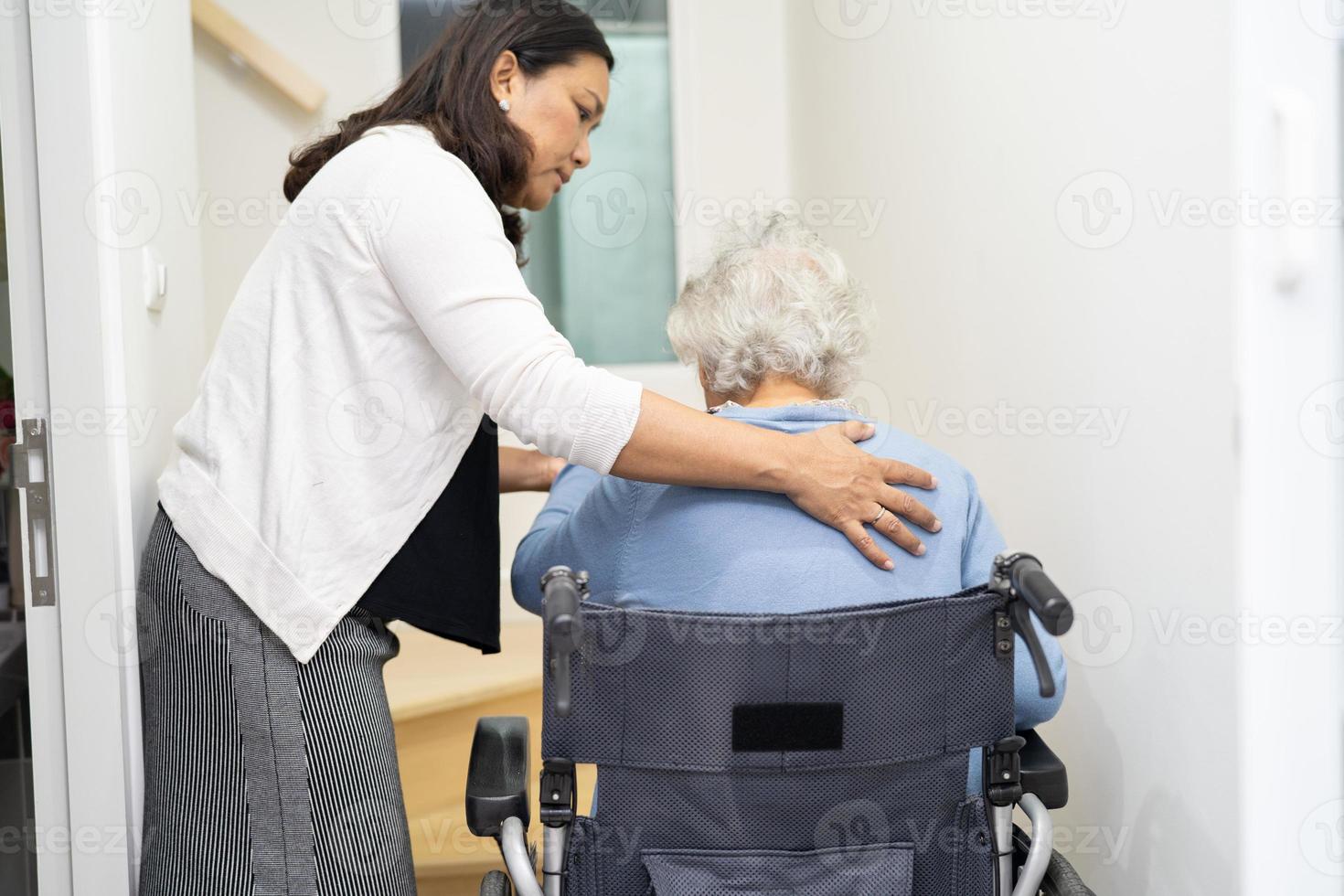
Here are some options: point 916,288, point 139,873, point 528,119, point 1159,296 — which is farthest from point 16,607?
point 916,288

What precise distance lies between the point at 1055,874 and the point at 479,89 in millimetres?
1033

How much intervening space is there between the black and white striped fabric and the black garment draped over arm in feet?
0.16

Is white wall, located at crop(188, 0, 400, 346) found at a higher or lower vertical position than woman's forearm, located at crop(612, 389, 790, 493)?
higher

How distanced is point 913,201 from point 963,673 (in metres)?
1.34

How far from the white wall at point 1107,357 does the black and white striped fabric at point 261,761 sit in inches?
33.6

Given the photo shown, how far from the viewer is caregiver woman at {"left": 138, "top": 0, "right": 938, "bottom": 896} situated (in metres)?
1.17

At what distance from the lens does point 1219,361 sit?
117 cm

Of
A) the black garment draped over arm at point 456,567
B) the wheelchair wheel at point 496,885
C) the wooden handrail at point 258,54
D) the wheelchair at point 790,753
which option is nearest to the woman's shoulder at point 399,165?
the black garment draped over arm at point 456,567

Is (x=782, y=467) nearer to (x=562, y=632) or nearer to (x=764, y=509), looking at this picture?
(x=764, y=509)

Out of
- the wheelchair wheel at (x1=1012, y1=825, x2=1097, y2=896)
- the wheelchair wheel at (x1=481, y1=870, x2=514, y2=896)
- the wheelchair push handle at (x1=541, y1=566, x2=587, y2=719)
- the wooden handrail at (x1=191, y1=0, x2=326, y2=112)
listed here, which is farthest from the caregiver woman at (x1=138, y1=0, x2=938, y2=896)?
the wooden handrail at (x1=191, y1=0, x2=326, y2=112)

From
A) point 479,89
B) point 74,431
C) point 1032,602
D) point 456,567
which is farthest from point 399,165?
point 1032,602

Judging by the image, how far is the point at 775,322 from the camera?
4.45 ft

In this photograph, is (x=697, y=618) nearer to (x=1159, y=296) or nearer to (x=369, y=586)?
(x=369, y=586)

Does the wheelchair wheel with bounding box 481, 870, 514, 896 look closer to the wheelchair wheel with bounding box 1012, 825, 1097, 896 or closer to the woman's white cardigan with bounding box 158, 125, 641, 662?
the woman's white cardigan with bounding box 158, 125, 641, 662
